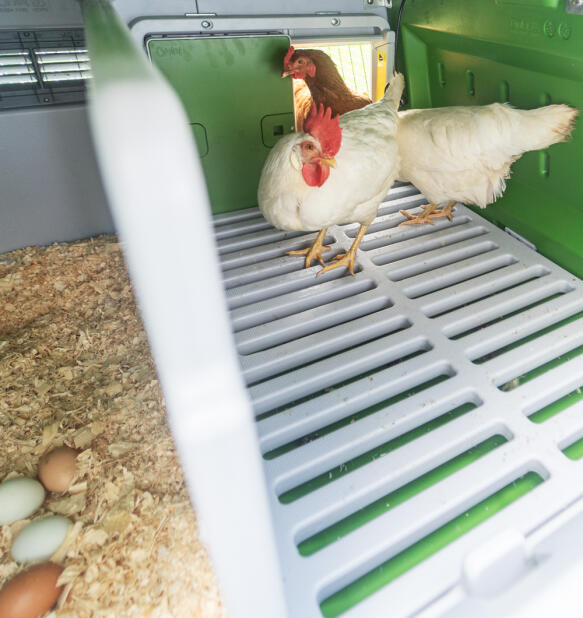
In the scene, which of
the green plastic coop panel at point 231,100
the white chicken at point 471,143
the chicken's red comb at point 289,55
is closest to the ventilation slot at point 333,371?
the white chicken at point 471,143

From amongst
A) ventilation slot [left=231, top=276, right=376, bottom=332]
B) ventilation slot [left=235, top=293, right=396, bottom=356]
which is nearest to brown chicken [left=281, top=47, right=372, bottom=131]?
ventilation slot [left=231, top=276, right=376, bottom=332]

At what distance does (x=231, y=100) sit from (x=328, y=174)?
0.52 meters

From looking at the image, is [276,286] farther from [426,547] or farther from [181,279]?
[181,279]

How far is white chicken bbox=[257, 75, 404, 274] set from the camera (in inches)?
44.0

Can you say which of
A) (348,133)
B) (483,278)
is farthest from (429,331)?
(348,133)

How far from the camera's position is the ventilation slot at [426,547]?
625mm

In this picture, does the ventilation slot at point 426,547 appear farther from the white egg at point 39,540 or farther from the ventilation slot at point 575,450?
the white egg at point 39,540

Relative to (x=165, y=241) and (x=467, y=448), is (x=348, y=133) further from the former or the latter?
(x=165, y=241)

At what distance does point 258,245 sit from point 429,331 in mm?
629

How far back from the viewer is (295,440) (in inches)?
33.8

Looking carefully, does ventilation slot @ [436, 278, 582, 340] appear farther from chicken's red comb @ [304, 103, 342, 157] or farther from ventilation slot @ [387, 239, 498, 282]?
chicken's red comb @ [304, 103, 342, 157]

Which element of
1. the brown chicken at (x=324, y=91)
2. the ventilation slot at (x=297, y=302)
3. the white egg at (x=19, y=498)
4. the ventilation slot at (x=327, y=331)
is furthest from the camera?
the brown chicken at (x=324, y=91)

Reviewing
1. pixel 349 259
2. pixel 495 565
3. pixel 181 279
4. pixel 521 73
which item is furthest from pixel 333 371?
pixel 521 73

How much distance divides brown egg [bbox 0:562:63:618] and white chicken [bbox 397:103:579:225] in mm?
1289
